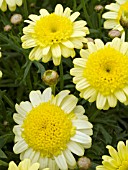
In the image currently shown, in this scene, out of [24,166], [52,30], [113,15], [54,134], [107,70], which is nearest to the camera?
[24,166]

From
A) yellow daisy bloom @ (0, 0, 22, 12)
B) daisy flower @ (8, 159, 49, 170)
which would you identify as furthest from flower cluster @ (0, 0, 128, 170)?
yellow daisy bloom @ (0, 0, 22, 12)

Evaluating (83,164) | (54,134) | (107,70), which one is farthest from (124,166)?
(107,70)

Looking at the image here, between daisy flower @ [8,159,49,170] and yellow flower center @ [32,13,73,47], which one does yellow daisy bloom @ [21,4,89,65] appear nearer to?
yellow flower center @ [32,13,73,47]

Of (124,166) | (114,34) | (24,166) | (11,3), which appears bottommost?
(124,166)

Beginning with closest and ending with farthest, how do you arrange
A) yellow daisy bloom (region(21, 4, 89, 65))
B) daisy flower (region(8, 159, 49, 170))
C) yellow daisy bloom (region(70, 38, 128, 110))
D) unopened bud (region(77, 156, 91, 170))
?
daisy flower (region(8, 159, 49, 170)), unopened bud (region(77, 156, 91, 170)), yellow daisy bloom (region(70, 38, 128, 110)), yellow daisy bloom (region(21, 4, 89, 65))

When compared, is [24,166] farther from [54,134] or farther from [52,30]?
[52,30]

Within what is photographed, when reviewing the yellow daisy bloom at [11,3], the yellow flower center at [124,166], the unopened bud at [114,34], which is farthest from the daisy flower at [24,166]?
the yellow daisy bloom at [11,3]

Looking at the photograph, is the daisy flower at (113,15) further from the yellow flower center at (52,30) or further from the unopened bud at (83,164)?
the unopened bud at (83,164)
